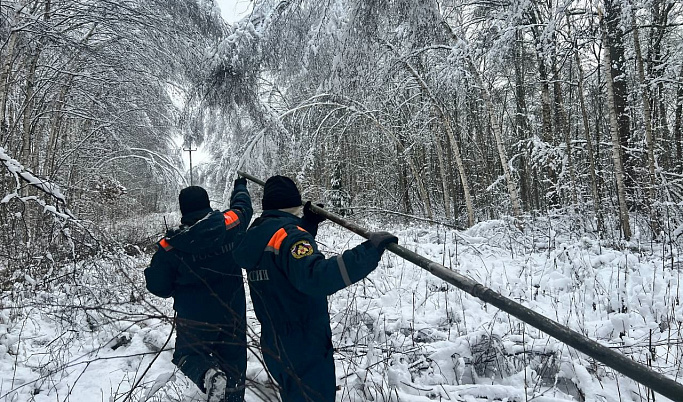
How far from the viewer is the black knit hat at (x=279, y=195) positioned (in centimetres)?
231

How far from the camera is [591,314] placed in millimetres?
3975

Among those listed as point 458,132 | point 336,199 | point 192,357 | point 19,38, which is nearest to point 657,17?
point 458,132

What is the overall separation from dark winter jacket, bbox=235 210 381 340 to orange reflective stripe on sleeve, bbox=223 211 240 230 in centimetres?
81

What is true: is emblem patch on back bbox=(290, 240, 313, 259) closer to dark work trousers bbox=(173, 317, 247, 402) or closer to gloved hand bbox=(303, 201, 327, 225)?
gloved hand bbox=(303, 201, 327, 225)

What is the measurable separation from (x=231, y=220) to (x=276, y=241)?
1149mm

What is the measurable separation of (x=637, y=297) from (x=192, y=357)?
446 cm

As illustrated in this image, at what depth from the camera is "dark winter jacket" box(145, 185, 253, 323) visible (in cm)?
271

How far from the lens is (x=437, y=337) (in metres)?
3.75

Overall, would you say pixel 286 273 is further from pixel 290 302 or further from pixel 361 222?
pixel 361 222

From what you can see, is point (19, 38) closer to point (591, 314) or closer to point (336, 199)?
point (591, 314)

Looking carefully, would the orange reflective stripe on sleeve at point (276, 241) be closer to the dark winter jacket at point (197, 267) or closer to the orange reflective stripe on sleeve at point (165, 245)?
the dark winter jacket at point (197, 267)

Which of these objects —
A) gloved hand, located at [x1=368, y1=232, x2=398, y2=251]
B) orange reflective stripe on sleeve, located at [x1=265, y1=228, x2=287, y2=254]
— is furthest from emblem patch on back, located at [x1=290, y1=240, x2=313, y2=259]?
gloved hand, located at [x1=368, y1=232, x2=398, y2=251]

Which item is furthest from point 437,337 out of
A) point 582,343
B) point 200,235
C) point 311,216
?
point 582,343

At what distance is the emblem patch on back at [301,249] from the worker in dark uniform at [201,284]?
829mm
